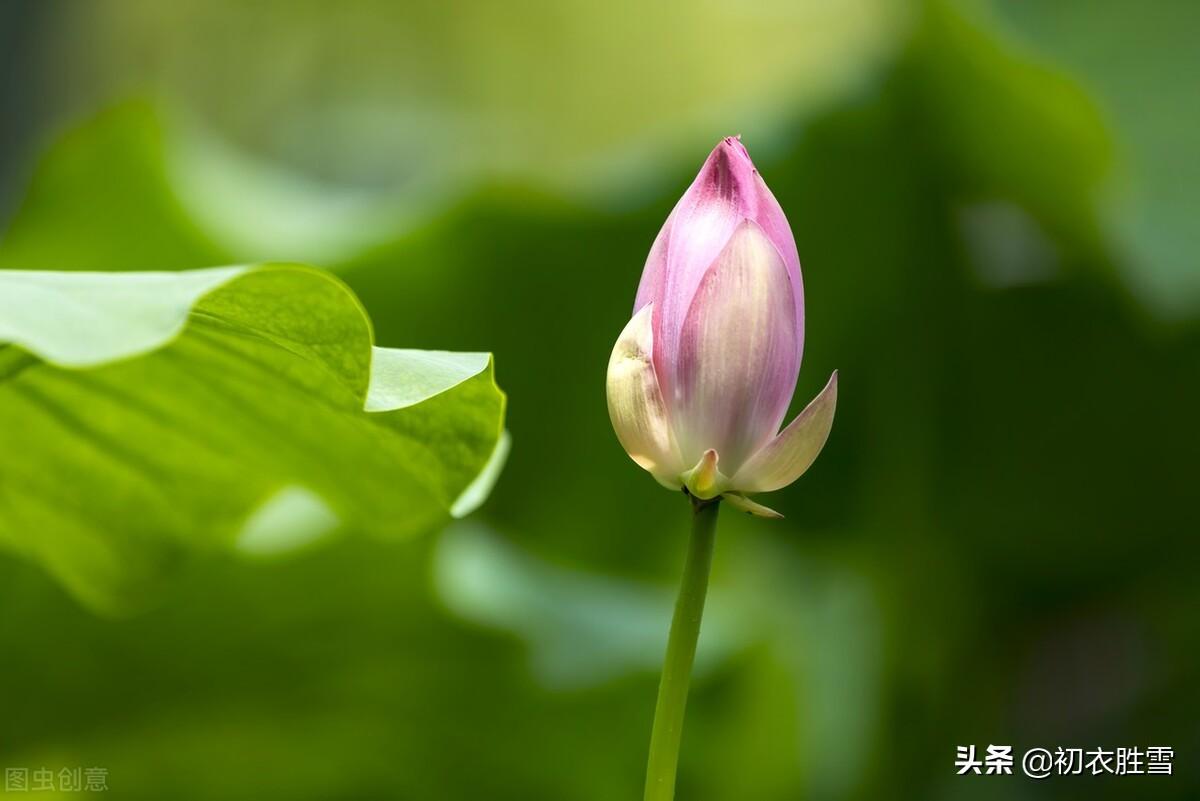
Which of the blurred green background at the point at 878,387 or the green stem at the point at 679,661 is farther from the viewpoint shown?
the blurred green background at the point at 878,387

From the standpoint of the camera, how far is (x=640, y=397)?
27 cm

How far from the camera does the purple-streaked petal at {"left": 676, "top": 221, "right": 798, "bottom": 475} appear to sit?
266 mm

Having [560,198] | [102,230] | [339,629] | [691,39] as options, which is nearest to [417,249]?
[560,198]

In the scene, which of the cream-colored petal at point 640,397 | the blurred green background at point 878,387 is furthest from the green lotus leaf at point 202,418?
the blurred green background at point 878,387

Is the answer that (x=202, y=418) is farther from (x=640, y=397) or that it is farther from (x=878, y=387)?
(x=878, y=387)

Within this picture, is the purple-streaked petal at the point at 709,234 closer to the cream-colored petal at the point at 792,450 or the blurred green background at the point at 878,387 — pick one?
the cream-colored petal at the point at 792,450

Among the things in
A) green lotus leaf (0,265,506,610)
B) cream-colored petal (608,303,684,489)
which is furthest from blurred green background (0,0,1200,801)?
cream-colored petal (608,303,684,489)

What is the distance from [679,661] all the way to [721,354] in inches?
2.5

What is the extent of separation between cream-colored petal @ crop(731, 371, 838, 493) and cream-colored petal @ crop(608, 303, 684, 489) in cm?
2

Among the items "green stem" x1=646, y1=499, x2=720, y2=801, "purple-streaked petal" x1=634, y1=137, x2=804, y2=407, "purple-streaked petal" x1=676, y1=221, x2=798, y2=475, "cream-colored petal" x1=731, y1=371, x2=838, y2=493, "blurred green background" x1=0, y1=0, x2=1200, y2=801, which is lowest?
"green stem" x1=646, y1=499, x2=720, y2=801

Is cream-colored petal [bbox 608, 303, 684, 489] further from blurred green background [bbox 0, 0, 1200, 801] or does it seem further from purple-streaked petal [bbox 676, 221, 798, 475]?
blurred green background [bbox 0, 0, 1200, 801]

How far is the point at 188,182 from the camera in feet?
3.29

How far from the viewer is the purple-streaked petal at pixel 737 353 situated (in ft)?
0.87

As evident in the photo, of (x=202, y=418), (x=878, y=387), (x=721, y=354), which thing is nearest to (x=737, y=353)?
(x=721, y=354)
